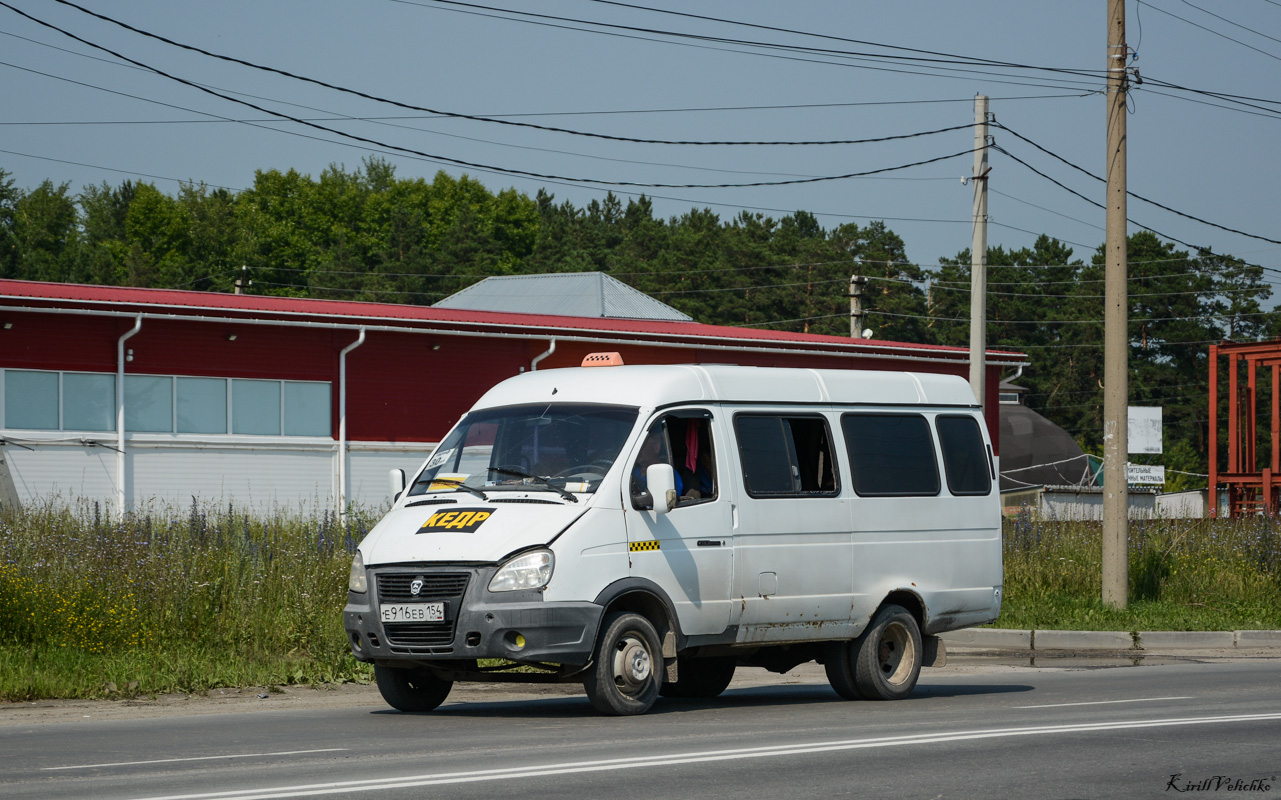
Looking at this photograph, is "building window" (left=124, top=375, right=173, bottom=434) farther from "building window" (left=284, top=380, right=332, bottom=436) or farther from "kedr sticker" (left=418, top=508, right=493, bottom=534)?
"kedr sticker" (left=418, top=508, right=493, bottom=534)

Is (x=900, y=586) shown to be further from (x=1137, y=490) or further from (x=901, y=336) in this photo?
(x=901, y=336)

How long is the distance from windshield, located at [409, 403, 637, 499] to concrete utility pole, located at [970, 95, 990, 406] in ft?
53.0

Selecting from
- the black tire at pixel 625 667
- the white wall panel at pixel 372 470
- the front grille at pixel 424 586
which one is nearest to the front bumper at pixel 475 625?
the front grille at pixel 424 586

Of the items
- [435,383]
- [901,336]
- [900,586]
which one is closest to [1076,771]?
[900,586]

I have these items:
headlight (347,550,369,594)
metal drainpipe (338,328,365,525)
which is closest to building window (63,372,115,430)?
metal drainpipe (338,328,365,525)

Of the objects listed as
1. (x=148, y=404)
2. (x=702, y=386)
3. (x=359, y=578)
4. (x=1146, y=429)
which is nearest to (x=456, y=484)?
(x=359, y=578)

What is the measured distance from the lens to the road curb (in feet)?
55.1

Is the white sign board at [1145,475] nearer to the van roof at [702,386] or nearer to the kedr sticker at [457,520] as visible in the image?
the van roof at [702,386]

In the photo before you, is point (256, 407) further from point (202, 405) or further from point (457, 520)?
point (457, 520)

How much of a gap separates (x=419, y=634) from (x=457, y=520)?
0.77 meters

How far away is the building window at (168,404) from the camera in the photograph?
94.5 ft

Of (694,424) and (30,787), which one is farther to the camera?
(694,424)

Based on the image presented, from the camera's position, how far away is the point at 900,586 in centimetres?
1159

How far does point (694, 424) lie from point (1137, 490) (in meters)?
53.5
